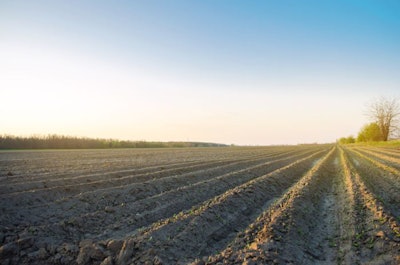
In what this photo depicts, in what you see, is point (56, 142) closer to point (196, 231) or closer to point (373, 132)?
point (196, 231)

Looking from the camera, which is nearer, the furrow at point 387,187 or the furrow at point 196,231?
the furrow at point 196,231

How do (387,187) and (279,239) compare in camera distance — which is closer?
(279,239)

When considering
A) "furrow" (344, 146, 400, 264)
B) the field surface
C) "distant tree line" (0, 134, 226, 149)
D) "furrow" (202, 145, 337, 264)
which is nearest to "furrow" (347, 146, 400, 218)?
the field surface

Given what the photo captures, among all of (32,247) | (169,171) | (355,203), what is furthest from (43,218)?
(355,203)

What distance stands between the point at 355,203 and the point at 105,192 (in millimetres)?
6733

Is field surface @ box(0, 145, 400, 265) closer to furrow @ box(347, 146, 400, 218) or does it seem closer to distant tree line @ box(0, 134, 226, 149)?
furrow @ box(347, 146, 400, 218)

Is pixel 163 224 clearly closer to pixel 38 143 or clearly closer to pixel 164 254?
pixel 164 254

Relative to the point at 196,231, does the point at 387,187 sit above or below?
above

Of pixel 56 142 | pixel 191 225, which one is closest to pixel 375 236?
pixel 191 225

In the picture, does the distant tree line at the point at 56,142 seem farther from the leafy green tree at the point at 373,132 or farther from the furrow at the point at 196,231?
the leafy green tree at the point at 373,132

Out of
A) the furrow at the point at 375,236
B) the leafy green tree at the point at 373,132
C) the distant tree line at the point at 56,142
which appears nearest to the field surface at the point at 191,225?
the furrow at the point at 375,236

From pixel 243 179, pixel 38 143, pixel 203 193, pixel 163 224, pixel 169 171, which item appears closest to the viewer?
pixel 163 224

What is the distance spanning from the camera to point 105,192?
8.05m

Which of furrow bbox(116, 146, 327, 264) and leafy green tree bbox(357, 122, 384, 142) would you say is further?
leafy green tree bbox(357, 122, 384, 142)
